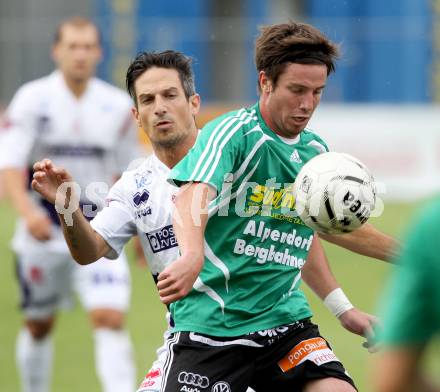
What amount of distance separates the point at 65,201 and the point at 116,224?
17.2 inches

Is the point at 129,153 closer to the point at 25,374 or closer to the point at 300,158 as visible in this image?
the point at 25,374

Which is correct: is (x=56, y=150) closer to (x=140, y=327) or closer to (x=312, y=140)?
(x=140, y=327)

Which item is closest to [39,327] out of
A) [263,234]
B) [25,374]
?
[25,374]

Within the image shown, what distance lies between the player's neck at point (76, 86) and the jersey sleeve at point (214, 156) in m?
3.91

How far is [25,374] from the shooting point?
7.82 m

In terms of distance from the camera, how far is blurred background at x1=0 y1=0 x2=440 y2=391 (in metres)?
18.8

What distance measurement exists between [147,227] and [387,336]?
2410 millimetres

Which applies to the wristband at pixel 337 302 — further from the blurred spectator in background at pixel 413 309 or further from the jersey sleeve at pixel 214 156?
the blurred spectator in background at pixel 413 309

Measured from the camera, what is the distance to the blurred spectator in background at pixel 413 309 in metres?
2.64

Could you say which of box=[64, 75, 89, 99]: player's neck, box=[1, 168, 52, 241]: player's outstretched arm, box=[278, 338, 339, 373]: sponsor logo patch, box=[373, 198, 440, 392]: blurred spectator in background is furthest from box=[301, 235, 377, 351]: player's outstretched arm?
box=[64, 75, 89, 99]: player's neck

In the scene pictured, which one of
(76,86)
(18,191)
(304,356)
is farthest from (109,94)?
(304,356)

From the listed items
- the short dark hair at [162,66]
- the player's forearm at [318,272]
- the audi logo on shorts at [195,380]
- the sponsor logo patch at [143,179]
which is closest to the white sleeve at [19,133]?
the short dark hair at [162,66]

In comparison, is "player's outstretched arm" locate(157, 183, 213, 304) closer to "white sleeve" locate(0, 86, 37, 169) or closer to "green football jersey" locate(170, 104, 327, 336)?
"green football jersey" locate(170, 104, 327, 336)

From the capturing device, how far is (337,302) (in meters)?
5.07
